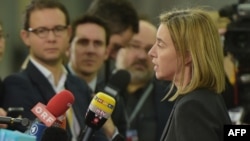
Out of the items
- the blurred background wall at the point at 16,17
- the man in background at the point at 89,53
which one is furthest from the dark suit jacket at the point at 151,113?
the blurred background wall at the point at 16,17

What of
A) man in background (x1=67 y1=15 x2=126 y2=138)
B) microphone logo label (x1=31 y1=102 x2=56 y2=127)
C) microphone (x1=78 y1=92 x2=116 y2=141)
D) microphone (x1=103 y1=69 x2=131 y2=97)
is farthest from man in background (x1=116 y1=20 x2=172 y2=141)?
→ microphone logo label (x1=31 y1=102 x2=56 y2=127)

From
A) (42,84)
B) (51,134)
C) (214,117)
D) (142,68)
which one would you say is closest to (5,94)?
(42,84)

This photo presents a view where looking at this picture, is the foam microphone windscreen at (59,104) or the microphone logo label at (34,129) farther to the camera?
the foam microphone windscreen at (59,104)

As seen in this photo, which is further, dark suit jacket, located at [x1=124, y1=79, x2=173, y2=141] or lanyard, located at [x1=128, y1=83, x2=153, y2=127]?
lanyard, located at [x1=128, y1=83, x2=153, y2=127]

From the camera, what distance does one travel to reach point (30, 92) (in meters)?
4.21

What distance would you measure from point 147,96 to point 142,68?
0.47m

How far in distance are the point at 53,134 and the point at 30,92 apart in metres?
1.09

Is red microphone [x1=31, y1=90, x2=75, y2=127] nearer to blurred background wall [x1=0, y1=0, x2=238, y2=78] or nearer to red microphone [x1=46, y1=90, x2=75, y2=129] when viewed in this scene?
red microphone [x1=46, y1=90, x2=75, y2=129]

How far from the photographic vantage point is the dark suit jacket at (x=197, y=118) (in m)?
3.09

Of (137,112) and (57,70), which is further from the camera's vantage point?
(137,112)

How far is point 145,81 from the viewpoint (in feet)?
19.0

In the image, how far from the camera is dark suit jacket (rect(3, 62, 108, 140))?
13.6 ft

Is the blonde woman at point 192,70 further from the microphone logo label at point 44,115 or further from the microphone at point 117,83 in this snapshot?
the microphone at point 117,83

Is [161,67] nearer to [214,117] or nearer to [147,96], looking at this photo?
[214,117]
